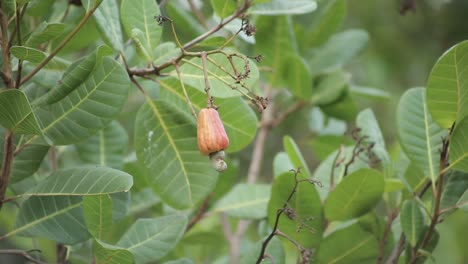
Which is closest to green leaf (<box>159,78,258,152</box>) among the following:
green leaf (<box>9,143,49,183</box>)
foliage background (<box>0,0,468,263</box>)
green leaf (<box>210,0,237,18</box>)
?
green leaf (<box>210,0,237,18</box>)

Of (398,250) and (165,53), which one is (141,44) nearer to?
(165,53)

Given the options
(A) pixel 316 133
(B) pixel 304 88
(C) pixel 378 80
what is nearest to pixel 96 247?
(B) pixel 304 88

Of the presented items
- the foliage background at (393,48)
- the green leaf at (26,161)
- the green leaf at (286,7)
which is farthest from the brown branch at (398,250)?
the foliage background at (393,48)

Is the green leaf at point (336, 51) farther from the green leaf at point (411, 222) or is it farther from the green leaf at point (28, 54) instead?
the green leaf at point (28, 54)

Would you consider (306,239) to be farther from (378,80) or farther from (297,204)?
(378,80)

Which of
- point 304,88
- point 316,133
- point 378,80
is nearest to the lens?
point 304,88

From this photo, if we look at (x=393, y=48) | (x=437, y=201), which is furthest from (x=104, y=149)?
(x=393, y=48)
